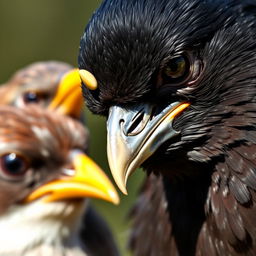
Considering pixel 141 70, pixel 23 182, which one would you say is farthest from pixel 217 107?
pixel 23 182

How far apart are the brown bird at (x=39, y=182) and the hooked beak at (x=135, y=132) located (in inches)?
33.4

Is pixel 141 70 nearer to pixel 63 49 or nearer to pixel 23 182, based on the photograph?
pixel 23 182

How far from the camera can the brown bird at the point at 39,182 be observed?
12.5ft

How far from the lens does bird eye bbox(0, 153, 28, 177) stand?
381 centimetres

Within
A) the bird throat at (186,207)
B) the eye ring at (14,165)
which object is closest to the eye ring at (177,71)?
the bird throat at (186,207)

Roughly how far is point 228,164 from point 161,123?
0.25 metres

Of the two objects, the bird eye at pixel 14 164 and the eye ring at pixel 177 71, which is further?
the bird eye at pixel 14 164

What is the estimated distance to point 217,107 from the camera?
2.93 metres

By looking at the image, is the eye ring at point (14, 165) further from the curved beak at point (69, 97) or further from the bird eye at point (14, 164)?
the curved beak at point (69, 97)

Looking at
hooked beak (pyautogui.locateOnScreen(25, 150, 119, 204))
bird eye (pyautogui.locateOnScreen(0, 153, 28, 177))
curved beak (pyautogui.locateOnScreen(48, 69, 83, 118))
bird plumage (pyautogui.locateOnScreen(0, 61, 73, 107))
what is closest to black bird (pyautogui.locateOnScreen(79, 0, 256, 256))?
hooked beak (pyautogui.locateOnScreen(25, 150, 119, 204))

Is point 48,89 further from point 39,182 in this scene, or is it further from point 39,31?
point 39,31

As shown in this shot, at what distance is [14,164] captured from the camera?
3.83 m

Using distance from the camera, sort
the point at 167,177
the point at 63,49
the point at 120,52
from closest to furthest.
A: the point at 120,52
the point at 167,177
the point at 63,49

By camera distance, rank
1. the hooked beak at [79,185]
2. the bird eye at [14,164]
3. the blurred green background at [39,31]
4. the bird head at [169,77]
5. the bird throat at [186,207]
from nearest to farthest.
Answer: the bird head at [169,77]
the bird throat at [186,207]
the hooked beak at [79,185]
the bird eye at [14,164]
the blurred green background at [39,31]
